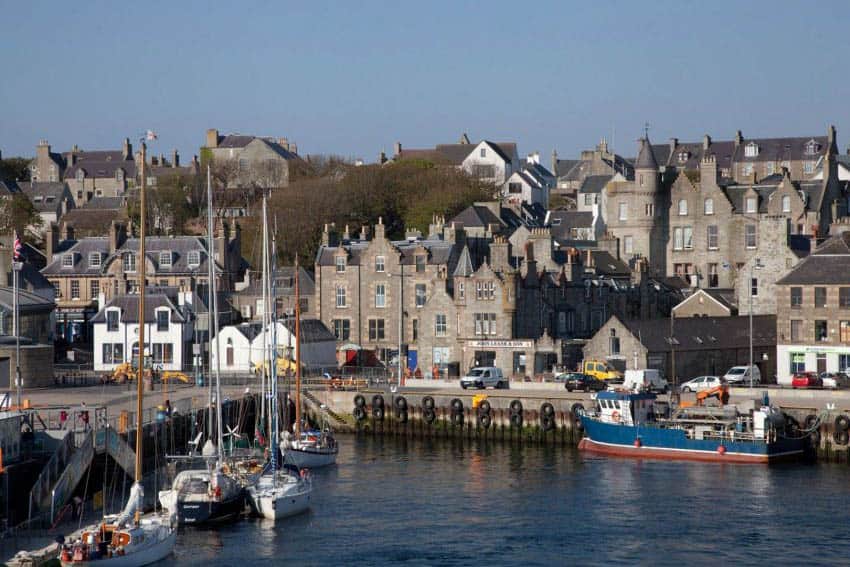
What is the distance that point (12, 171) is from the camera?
168 meters

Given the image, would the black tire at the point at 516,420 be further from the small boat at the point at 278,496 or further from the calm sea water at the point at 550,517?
the small boat at the point at 278,496

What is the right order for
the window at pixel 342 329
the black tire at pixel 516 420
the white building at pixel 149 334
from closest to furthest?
1. the black tire at pixel 516 420
2. the white building at pixel 149 334
3. the window at pixel 342 329

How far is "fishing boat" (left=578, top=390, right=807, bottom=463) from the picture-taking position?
5769cm

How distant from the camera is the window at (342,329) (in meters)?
84.3

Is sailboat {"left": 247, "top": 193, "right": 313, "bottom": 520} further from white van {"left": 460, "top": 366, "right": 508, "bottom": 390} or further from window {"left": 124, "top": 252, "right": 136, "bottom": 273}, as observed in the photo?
window {"left": 124, "top": 252, "right": 136, "bottom": 273}

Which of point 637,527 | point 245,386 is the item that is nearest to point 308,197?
point 245,386

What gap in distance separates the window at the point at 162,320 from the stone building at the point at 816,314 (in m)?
30.1

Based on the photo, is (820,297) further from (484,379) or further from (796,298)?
(484,379)

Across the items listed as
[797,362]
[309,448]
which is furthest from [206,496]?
[797,362]

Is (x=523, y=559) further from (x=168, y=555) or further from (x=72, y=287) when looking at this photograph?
(x=72, y=287)

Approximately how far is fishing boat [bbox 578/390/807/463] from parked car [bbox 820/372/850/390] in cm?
780

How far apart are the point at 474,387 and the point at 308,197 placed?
41723 millimetres

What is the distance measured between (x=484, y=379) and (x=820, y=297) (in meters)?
15.8

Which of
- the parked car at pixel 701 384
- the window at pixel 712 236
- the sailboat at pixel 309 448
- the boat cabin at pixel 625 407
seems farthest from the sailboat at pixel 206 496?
the window at pixel 712 236
